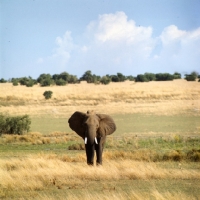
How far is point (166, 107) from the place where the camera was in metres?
A: 45.0

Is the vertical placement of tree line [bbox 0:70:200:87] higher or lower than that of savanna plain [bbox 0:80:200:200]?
higher

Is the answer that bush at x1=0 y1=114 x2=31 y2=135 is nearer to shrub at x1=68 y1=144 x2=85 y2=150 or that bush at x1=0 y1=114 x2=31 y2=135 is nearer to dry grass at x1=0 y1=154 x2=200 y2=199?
shrub at x1=68 y1=144 x2=85 y2=150

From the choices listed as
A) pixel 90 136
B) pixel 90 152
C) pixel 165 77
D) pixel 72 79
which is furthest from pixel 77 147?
pixel 72 79

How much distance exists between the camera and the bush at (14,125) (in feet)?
106

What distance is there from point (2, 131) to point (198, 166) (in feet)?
55.1

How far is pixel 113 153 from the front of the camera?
22.2 metres

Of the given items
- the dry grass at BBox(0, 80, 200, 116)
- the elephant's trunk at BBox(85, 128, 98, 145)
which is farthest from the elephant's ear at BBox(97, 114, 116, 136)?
the dry grass at BBox(0, 80, 200, 116)

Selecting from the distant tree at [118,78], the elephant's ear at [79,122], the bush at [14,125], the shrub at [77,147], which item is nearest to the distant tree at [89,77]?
the distant tree at [118,78]

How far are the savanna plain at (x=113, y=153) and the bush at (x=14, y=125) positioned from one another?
1.13m

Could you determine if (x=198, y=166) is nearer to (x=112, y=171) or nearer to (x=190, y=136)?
(x=112, y=171)

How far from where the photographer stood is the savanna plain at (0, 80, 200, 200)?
14227 mm

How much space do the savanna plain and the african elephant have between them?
61cm

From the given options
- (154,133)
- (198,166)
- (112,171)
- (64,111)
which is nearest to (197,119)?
(154,133)

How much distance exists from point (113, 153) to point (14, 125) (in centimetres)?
1225
